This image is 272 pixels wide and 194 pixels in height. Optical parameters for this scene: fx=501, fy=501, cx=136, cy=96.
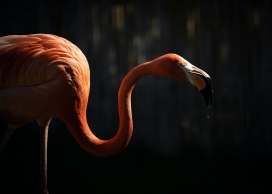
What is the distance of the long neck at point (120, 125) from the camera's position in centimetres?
389

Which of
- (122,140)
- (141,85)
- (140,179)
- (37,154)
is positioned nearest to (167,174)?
(140,179)

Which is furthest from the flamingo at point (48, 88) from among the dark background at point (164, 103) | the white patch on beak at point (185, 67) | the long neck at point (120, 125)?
the dark background at point (164, 103)

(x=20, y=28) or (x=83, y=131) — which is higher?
(x=20, y=28)

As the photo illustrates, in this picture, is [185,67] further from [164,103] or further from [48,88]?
[164,103]

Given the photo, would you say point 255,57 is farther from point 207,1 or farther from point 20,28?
point 20,28

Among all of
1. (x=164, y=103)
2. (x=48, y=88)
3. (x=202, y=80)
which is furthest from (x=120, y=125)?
(x=164, y=103)

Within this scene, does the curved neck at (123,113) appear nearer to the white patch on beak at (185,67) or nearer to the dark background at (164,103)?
the white patch on beak at (185,67)

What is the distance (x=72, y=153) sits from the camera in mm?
6172

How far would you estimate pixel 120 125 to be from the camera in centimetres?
395

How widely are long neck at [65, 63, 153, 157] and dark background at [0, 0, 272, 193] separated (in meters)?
1.75

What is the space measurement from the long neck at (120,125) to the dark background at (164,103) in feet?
5.76

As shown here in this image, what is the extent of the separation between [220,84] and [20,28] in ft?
8.40

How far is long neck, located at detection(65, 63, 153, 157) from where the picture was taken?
12.8 ft

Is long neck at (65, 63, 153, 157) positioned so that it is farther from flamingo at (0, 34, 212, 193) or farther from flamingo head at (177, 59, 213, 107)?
flamingo head at (177, 59, 213, 107)
